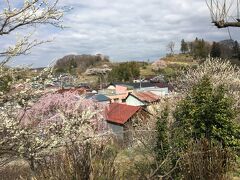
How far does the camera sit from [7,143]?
6.67 m

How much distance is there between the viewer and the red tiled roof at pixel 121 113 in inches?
1781

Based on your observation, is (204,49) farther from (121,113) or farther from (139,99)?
(121,113)

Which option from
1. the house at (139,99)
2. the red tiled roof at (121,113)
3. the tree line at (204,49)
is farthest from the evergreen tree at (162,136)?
the tree line at (204,49)

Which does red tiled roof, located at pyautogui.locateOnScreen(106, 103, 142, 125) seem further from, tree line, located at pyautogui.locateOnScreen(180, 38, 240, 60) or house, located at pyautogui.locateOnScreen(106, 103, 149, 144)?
tree line, located at pyautogui.locateOnScreen(180, 38, 240, 60)

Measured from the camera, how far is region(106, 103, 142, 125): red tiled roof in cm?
4525

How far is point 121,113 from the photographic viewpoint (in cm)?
4662

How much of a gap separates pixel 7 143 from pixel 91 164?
3009mm

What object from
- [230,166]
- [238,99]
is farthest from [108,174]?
[238,99]

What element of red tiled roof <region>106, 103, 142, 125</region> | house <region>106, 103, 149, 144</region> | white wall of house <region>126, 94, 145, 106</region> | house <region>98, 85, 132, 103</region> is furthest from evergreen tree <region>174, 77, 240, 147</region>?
house <region>98, 85, 132, 103</region>

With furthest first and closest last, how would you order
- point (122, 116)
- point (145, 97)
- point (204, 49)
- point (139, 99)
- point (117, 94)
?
point (204, 49) → point (117, 94) → point (145, 97) → point (139, 99) → point (122, 116)

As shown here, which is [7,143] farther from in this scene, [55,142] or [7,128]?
[55,142]

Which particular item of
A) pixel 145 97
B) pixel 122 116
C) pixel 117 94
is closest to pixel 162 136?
pixel 122 116

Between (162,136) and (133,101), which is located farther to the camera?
(133,101)

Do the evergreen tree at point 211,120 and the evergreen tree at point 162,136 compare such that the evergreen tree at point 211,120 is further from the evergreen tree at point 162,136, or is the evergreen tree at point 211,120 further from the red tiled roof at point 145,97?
the red tiled roof at point 145,97
